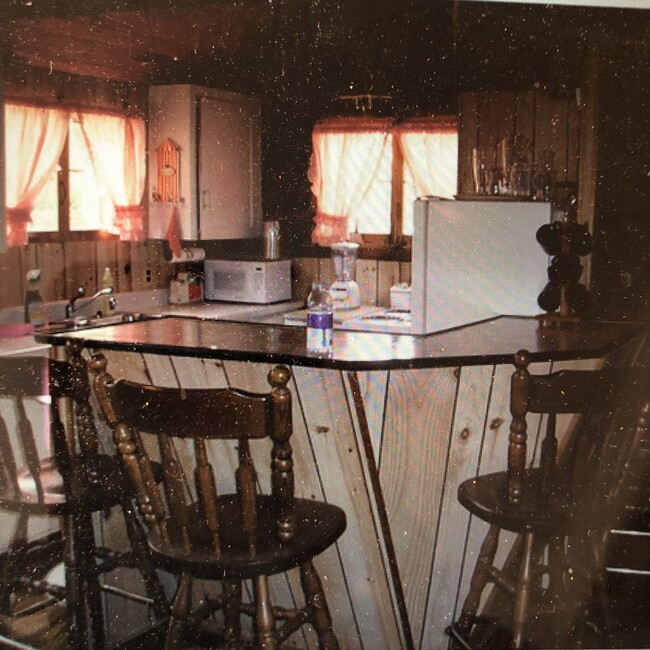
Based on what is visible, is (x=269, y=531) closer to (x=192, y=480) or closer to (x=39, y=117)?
(x=192, y=480)

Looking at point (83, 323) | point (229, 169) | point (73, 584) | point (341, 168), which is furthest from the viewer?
point (229, 169)

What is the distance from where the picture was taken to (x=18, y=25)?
1205 millimetres

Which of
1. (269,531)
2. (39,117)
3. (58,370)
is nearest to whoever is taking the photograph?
(269,531)

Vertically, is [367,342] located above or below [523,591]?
above

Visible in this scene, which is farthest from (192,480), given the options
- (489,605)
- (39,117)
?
(39,117)

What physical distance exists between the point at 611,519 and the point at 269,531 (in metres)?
0.55

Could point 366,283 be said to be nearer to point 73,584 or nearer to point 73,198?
point 73,198

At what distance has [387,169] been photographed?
1.88 metres

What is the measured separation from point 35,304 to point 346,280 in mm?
1157

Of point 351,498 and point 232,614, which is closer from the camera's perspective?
point 232,614

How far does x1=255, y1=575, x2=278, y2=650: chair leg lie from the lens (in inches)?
45.6

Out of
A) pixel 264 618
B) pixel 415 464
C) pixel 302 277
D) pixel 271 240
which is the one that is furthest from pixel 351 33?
pixel 302 277

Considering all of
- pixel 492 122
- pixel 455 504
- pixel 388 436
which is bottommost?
pixel 455 504

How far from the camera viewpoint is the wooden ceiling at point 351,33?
4.08 ft
